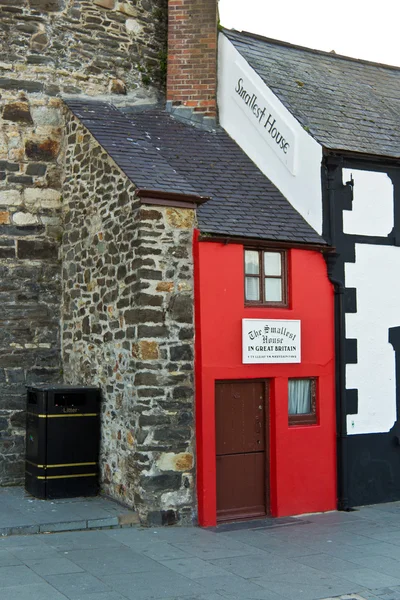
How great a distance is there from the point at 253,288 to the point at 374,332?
83.1 inches

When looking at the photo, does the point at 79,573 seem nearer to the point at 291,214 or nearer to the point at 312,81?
the point at 291,214

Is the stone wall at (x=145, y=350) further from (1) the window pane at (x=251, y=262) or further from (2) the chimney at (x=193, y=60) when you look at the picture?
(2) the chimney at (x=193, y=60)

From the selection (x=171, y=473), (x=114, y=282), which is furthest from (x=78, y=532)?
(x=114, y=282)

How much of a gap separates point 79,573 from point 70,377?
14.5ft

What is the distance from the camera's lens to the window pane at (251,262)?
34.6ft

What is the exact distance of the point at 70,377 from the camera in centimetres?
1148

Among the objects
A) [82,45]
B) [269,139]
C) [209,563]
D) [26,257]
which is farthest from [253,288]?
[82,45]

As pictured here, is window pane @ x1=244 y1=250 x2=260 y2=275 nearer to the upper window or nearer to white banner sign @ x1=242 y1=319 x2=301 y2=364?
the upper window

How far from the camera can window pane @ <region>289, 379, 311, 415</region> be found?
10.7 m

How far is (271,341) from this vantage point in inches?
409

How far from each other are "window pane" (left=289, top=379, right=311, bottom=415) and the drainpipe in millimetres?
431

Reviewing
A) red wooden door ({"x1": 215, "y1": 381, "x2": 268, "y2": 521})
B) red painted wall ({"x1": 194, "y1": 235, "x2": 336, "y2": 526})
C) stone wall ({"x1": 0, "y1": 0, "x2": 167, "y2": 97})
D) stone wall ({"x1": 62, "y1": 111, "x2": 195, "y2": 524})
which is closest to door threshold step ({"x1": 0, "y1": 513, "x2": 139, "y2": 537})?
stone wall ({"x1": 62, "y1": 111, "x2": 195, "y2": 524})

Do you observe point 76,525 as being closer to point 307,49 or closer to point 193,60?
point 193,60

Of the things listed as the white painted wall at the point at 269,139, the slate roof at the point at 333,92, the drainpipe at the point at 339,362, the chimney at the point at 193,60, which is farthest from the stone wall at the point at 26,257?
the drainpipe at the point at 339,362
